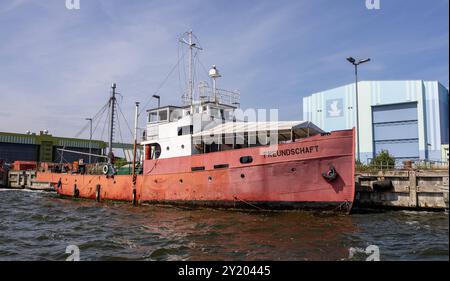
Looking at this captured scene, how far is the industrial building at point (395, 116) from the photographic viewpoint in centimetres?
3950

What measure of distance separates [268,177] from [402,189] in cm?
788

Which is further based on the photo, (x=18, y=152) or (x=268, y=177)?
(x=18, y=152)

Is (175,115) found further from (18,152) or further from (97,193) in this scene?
(18,152)

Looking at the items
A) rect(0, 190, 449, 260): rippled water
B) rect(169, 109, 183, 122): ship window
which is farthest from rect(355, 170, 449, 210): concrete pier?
rect(169, 109, 183, 122): ship window

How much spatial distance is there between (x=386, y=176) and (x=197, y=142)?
10.4 metres

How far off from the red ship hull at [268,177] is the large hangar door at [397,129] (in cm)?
2989

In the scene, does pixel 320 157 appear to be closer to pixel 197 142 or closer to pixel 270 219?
pixel 270 219

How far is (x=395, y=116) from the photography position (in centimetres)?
A: 4238

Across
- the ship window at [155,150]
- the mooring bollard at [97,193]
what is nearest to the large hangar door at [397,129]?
the ship window at [155,150]

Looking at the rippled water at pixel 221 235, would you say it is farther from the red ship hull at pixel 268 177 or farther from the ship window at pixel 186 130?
the ship window at pixel 186 130

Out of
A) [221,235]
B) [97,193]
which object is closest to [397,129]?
[97,193]

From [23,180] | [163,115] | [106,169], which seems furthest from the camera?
[23,180]

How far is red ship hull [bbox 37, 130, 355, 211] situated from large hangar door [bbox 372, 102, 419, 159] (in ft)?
98.1

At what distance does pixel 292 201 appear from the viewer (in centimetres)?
1543
